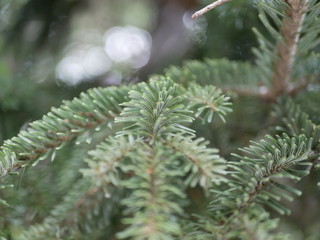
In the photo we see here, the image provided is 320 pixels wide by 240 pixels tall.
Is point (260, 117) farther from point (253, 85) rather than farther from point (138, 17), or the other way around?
point (138, 17)

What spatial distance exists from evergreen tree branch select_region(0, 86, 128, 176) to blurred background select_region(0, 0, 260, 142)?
9.6 inches

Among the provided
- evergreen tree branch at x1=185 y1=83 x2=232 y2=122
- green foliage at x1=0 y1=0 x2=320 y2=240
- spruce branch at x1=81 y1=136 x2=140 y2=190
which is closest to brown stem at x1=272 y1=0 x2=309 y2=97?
green foliage at x1=0 y1=0 x2=320 y2=240

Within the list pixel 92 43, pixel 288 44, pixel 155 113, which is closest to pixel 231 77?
pixel 288 44

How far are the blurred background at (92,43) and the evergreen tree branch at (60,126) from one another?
0.24 metres

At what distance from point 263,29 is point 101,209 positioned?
457mm

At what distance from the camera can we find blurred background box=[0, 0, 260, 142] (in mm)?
644

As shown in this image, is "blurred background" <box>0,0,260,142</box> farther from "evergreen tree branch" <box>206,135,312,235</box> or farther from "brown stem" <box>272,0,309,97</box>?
"evergreen tree branch" <box>206,135,312,235</box>

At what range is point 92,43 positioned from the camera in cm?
86

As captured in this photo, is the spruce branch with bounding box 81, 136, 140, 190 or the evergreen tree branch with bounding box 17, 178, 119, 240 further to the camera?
the evergreen tree branch with bounding box 17, 178, 119, 240

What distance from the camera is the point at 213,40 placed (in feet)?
2.36

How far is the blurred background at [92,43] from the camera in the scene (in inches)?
25.4

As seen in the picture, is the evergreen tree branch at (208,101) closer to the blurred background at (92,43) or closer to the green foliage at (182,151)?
the green foliage at (182,151)

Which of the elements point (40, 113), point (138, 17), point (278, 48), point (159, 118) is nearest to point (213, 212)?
point (159, 118)

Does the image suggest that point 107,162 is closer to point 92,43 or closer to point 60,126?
point 60,126
